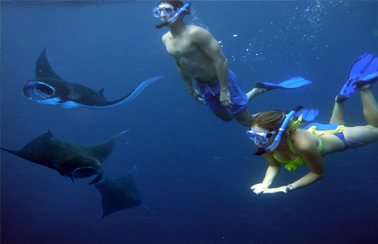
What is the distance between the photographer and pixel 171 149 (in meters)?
9.56

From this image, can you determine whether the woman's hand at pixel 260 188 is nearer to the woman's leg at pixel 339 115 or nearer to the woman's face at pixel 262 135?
the woman's face at pixel 262 135

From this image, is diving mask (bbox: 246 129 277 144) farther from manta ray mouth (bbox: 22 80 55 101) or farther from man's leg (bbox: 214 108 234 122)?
manta ray mouth (bbox: 22 80 55 101)

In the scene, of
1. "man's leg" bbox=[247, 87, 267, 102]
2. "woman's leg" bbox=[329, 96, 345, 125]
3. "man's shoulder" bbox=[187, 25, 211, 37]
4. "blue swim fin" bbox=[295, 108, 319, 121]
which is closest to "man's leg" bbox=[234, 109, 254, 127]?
"man's leg" bbox=[247, 87, 267, 102]

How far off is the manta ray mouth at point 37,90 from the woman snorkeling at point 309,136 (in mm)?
3455

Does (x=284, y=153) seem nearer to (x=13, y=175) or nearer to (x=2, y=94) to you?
(x=13, y=175)

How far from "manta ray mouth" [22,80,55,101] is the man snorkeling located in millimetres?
2206

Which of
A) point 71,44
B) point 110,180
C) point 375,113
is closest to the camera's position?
point 375,113

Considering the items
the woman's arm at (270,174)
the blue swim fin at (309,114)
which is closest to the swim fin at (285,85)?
the blue swim fin at (309,114)

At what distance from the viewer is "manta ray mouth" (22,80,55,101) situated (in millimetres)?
3217

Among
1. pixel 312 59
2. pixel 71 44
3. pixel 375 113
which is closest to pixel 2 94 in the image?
pixel 71 44

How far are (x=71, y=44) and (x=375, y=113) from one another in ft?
56.0

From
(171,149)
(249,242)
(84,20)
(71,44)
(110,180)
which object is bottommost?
(249,242)

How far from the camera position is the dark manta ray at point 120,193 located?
14.9 ft

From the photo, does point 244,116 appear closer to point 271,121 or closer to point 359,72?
point 271,121
